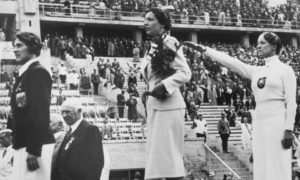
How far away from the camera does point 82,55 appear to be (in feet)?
119

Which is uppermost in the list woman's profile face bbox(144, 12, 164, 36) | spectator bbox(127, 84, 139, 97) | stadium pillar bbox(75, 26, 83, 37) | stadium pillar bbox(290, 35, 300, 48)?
stadium pillar bbox(75, 26, 83, 37)

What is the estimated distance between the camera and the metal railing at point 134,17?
4316cm

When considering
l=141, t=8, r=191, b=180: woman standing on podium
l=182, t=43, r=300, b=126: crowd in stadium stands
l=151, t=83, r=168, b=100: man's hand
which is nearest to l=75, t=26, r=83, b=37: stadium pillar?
l=182, t=43, r=300, b=126: crowd in stadium stands

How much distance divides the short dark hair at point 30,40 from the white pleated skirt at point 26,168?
97 centimetres

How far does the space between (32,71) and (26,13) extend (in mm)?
35678

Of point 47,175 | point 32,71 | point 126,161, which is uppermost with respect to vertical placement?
point 32,71

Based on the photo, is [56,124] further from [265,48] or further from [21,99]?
[265,48]

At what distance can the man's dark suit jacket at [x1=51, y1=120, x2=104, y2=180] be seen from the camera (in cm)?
755

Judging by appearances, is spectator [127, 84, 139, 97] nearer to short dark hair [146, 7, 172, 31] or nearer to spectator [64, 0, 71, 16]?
spectator [64, 0, 71, 16]

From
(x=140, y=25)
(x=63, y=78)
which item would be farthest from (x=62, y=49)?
(x=140, y=25)

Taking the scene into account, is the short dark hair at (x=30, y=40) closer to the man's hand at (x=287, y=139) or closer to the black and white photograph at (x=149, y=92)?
the black and white photograph at (x=149, y=92)

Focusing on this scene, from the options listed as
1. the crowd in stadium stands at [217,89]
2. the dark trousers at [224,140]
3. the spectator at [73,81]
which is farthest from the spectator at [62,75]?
the dark trousers at [224,140]

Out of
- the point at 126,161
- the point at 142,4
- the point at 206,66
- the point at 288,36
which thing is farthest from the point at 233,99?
the point at 288,36

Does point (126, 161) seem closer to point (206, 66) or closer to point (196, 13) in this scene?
point (206, 66)
